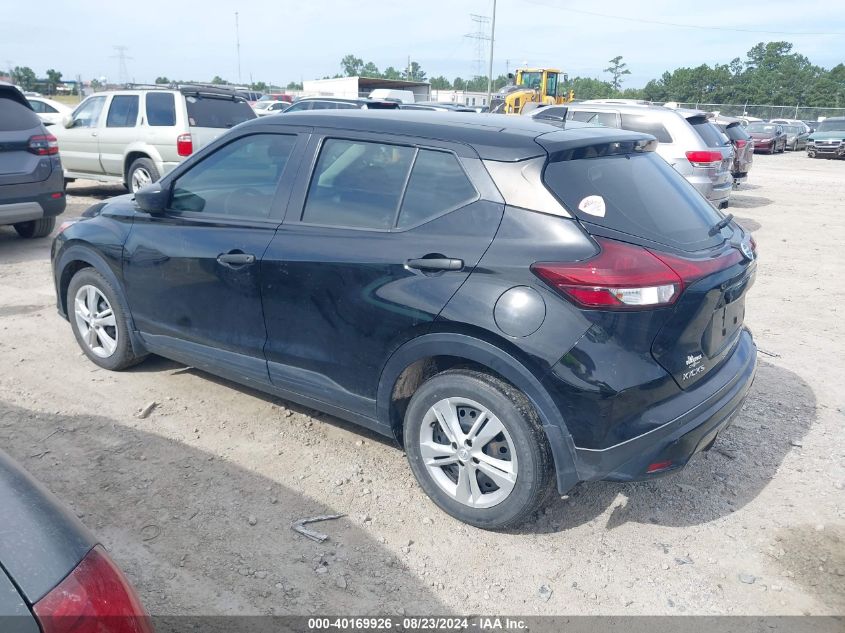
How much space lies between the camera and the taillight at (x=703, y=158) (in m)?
9.75

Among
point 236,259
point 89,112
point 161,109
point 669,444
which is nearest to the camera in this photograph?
point 669,444

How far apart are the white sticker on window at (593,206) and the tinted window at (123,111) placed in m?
9.87

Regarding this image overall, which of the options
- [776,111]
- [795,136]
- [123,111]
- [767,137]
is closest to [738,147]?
[123,111]

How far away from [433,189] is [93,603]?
224 centimetres

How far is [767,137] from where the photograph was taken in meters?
31.3

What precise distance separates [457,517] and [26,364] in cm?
352

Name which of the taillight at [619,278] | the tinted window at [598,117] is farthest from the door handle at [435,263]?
the tinted window at [598,117]

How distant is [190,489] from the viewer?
137 inches

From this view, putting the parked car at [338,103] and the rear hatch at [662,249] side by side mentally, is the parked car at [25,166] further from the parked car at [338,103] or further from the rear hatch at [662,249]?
the rear hatch at [662,249]

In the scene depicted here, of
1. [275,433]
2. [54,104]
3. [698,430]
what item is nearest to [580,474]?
[698,430]

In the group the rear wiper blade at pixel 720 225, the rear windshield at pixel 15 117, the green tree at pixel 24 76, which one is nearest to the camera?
the rear wiper blade at pixel 720 225

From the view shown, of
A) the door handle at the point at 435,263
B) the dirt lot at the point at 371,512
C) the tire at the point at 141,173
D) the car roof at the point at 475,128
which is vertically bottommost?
the dirt lot at the point at 371,512

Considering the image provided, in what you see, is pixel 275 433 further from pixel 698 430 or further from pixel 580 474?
pixel 698 430

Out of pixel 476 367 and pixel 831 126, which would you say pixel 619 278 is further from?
pixel 831 126
